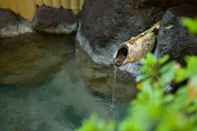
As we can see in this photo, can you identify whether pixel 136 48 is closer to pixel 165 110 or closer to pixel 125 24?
pixel 125 24

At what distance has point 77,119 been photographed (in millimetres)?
3256

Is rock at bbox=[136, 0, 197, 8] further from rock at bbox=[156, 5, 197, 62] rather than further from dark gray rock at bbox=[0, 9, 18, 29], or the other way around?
dark gray rock at bbox=[0, 9, 18, 29]

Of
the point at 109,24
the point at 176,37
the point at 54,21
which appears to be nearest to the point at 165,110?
the point at 176,37

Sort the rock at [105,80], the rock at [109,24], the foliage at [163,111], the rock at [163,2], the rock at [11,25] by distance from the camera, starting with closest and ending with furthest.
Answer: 1. the foliage at [163,111]
2. the rock at [163,2]
3. the rock at [105,80]
4. the rock at [109,24]
5. the rock at [11,25]

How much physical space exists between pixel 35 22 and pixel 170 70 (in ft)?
12.6

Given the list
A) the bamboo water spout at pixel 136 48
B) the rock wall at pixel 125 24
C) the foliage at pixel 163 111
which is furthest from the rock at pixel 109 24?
the foliage at pixel 163 111

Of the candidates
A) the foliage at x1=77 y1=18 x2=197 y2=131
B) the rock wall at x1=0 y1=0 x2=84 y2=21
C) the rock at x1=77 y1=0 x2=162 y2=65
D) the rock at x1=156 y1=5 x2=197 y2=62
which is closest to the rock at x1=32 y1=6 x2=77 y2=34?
the rock wall at x1=0 y1=0 x2=84 y2=21

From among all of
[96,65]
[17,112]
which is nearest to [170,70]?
[17,112]

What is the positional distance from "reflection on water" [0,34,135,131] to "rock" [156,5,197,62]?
48 cm

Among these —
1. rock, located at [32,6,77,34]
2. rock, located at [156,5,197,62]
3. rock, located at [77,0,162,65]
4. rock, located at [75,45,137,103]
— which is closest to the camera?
rock, located at [156,5,197,62]

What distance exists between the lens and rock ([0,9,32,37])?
462cm

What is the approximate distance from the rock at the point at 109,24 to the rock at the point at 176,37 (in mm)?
525

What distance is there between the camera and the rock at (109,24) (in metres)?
3.52

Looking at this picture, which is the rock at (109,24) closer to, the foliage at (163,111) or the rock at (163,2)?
the rock at (163,2)
